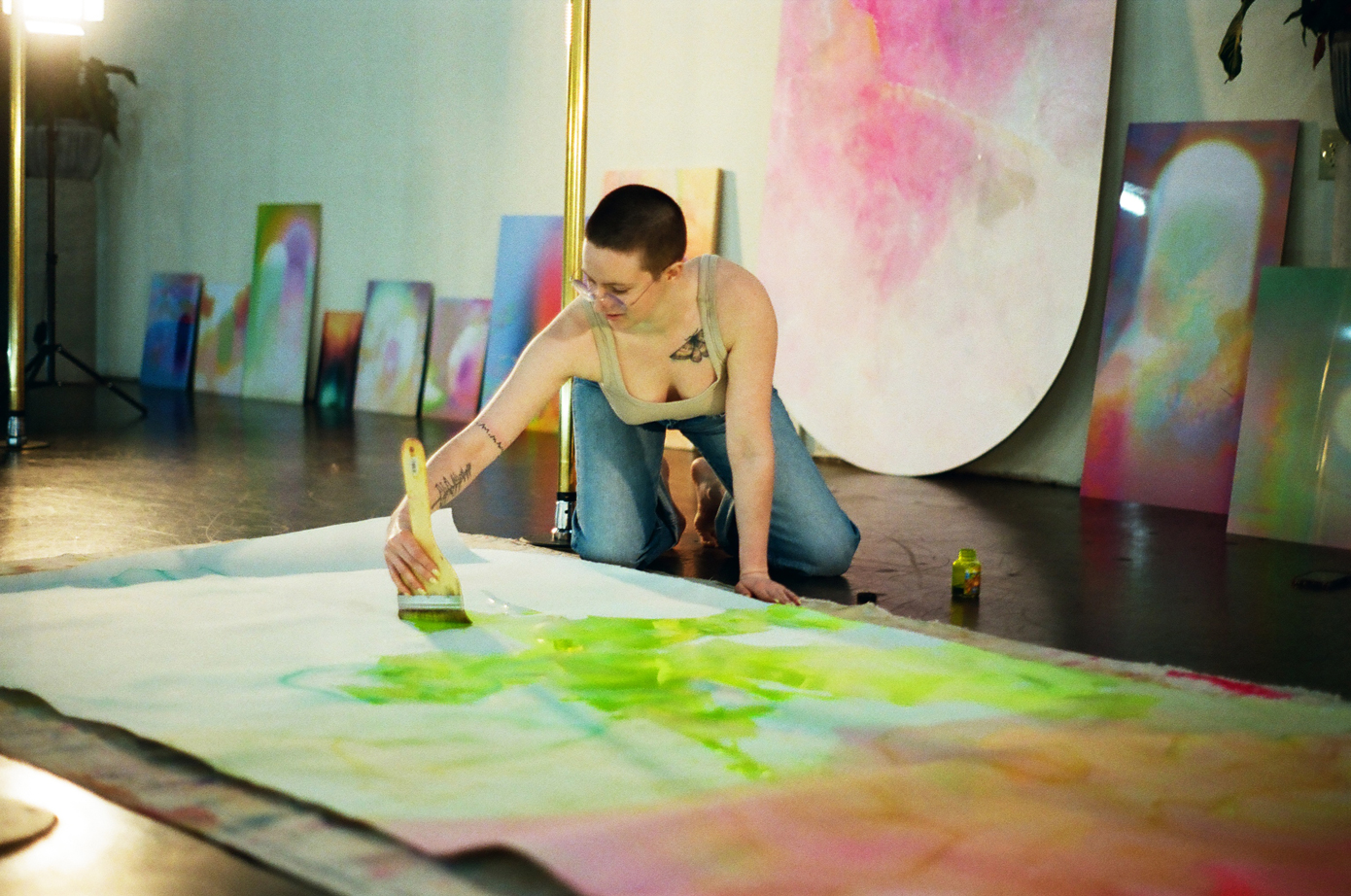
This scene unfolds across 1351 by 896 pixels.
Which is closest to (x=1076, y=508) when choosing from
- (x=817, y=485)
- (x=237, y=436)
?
(x=817, y=485)

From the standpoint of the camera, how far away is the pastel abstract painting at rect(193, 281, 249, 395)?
6.77m

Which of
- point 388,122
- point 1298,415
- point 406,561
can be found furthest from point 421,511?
point 388,122

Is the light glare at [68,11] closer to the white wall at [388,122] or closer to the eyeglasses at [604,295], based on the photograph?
the white wall at [388,122]

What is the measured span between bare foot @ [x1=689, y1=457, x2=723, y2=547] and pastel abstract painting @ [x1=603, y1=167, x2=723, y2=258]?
2.00m

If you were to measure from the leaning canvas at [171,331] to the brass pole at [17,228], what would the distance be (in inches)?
119

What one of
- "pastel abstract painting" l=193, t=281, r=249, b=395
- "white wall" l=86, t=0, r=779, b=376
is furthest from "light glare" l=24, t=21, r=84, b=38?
"pastel abstract painting" l=193, t=281, r=249, b=395

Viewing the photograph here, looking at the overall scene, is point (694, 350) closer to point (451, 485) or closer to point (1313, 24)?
point (451, 485)

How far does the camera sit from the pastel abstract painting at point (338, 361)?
6.23 m

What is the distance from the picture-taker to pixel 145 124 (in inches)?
288

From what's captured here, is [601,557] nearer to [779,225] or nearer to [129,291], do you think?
[779,225]

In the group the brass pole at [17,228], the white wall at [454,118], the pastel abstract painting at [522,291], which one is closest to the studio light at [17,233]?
the brass pole at [17,228]

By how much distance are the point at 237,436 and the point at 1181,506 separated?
3311mm

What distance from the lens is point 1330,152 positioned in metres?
3.57

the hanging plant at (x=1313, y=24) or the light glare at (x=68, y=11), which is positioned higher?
the light glare at (x=68, y=11)
